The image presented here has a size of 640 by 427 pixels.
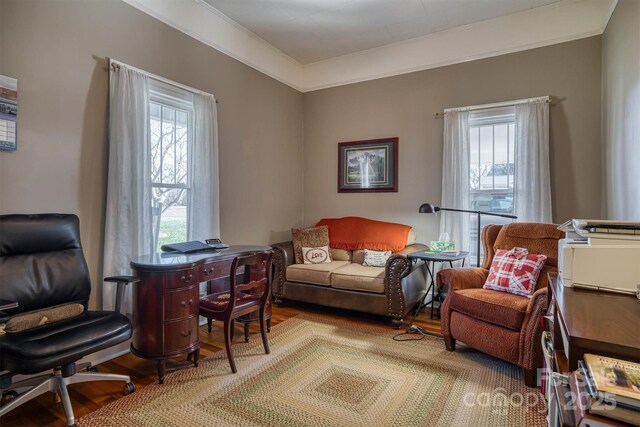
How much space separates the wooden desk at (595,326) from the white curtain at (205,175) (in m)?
2.77

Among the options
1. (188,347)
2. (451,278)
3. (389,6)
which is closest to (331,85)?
(389,6)

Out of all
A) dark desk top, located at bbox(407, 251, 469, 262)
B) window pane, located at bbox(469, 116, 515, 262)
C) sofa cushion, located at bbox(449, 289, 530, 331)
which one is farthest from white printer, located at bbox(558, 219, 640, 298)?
window pane, located at bbox(469, 116, 515, 262)

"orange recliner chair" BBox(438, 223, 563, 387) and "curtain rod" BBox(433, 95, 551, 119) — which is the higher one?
"curtain rod" BBox(433, 95, 551, 119)

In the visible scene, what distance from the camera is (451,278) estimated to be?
8.86ft

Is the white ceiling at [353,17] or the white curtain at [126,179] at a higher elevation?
the white ceiling at [353,17]

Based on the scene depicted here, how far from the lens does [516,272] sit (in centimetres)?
254

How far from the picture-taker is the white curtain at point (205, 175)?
316 cm

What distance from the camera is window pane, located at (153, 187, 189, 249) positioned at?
2.88 metres

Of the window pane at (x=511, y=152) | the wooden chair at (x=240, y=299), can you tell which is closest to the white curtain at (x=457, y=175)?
the window pane at (x=511, y=152)

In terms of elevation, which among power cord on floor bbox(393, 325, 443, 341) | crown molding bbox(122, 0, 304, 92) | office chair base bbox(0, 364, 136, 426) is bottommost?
power cord on floor bbox(393, 325, 443, 341)

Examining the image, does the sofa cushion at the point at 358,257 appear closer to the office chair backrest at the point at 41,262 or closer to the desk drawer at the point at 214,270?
the desk drawer at the point at 214,270

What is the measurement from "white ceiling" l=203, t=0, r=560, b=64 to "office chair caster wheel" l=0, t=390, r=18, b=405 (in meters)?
3.38

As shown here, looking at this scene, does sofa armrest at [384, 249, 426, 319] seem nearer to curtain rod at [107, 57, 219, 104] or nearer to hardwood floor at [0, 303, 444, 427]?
hardwood floor at [0, 303, 444, 427]

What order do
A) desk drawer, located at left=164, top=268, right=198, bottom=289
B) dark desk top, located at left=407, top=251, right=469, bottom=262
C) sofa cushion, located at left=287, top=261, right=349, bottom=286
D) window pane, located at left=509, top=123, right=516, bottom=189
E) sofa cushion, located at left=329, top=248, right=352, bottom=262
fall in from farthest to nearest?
1. sofa cushion, located at left=329, top=248, right=352, bottom=262
2. sofa cushion, located at left=287, top=261, right=349, bottom=286
3. window pane, located at left=509, top=123, right=516, bottom=189
4. dark desk top, located at left=407, top=251, right=469, bottom=262
5. desk drawer, located at left=164, top=268, right=198, bottom=289
